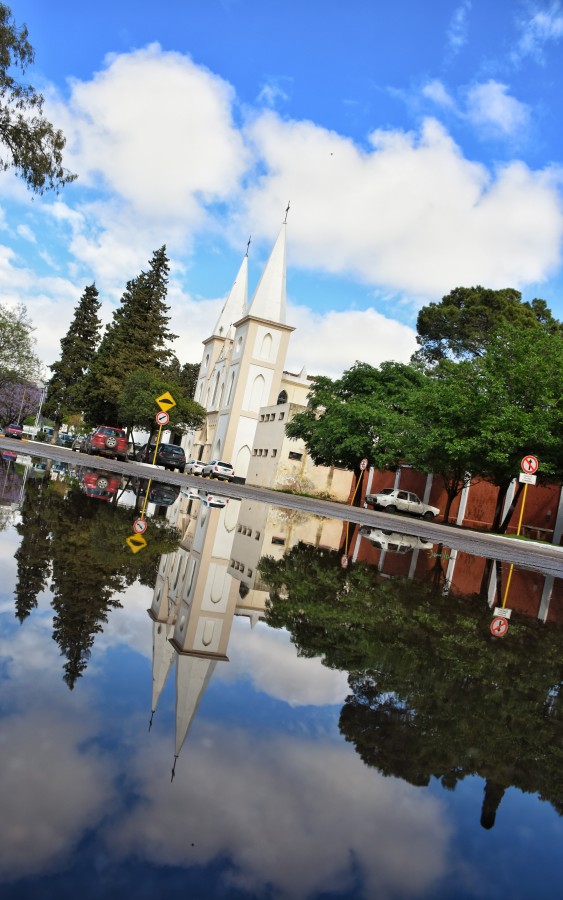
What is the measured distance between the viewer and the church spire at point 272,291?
74.5 metres

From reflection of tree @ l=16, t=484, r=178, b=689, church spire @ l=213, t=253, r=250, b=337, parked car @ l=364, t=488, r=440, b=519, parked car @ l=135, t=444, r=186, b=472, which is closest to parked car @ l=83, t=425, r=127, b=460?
Answer: parked car @ l=135, t=444, r=186, b=472

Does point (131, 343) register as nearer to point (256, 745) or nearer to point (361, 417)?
point (361, 417)

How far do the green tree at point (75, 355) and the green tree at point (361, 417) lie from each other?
35.5m

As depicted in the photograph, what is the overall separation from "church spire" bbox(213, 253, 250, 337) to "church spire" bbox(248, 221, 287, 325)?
13.1 meters

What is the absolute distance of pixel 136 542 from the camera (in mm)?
7277

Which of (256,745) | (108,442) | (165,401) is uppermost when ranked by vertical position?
(165,401)

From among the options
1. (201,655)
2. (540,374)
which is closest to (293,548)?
(201,655)

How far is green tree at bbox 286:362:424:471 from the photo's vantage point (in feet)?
143

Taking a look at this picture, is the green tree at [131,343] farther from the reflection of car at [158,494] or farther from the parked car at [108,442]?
the reflection of car at [158,494]

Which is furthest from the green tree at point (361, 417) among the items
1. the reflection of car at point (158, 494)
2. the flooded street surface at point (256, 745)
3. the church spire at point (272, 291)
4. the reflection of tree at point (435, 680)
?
the flooded street surface at point (256, 745)

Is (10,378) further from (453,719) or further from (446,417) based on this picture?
(453,719)

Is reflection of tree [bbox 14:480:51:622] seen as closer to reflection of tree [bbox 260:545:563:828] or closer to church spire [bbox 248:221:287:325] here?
reflection of tree [bbox 260:545:563:828]

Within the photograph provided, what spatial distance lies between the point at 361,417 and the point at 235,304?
51.1 meters

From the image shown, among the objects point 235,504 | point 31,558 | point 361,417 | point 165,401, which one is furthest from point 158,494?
point 361,417
